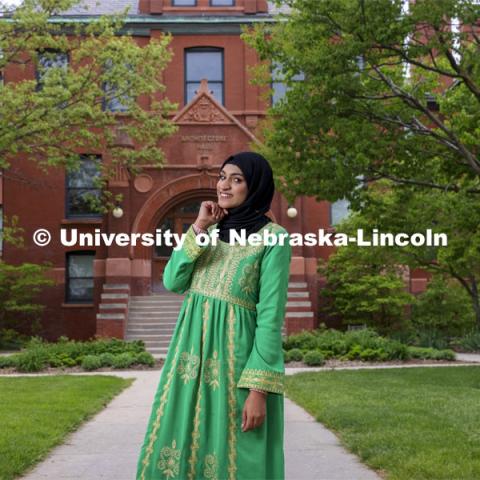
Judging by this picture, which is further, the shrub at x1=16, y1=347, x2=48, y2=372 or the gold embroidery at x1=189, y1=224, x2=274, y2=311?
the shrub at x1=16, y1=347, x2=48, y2=372

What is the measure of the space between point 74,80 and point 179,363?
55.2 ft

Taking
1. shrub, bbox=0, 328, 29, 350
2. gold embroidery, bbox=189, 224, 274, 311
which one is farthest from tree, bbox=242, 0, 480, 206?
shrub, bbox=0, 328, 29, 350

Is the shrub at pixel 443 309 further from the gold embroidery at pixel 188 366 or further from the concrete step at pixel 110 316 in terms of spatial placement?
the gold embroidery at pixel 188 366

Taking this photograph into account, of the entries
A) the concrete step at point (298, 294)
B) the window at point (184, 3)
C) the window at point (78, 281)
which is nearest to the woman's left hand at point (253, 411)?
the concrete step at point (298, 294)

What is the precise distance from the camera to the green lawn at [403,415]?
21.8ft

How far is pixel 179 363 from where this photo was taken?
12.7 feet

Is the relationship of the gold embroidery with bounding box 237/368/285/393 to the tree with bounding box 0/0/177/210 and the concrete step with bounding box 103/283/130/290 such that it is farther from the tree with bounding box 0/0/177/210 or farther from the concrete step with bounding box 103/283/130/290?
the concrete step with bounding box 103/283/130/290

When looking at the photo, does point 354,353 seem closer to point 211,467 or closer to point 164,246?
point 164,246

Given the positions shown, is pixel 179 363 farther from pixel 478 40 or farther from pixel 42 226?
pixel 42 226

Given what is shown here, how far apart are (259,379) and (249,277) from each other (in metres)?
0.51

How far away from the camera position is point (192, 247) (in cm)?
396

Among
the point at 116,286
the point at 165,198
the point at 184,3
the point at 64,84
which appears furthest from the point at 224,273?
the point at 184,3

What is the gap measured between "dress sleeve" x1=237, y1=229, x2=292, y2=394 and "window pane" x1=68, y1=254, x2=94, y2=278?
24.3 metres

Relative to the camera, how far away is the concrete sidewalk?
650 centimetres
